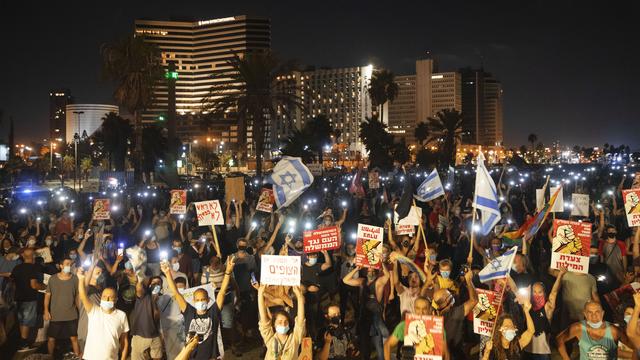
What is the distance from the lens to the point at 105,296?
6.50 metres

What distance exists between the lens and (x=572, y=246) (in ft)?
25.6

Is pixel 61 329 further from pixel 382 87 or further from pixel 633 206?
pixel 382 87

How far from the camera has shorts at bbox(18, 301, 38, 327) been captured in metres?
8.64

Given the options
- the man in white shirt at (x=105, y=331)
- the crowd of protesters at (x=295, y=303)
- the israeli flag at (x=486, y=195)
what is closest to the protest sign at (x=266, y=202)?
the crowd of protesters at (x=295, y=303)

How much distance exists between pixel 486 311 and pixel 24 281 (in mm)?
6391

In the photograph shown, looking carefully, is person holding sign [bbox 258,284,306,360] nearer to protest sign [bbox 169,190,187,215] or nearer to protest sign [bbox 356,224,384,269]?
protest sign [bbox 356,224,384,269]

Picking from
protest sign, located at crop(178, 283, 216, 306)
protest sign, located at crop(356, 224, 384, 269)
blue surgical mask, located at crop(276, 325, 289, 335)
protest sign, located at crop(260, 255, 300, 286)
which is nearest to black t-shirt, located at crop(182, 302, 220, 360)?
protest sign, located at crop(178, 283, 216, 306)

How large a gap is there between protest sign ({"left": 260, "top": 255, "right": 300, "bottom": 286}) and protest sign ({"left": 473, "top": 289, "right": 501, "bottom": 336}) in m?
2.10

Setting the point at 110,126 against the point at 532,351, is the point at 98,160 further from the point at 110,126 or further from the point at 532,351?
the point at 532,351

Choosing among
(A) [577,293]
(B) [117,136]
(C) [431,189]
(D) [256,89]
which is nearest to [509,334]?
(A) [577,293]

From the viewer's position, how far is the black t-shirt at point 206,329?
255 inches

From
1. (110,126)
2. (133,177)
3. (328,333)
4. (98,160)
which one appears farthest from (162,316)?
(98,160)

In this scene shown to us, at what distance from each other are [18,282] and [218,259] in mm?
2852

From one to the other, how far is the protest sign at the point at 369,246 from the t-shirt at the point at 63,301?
3.87 metres
